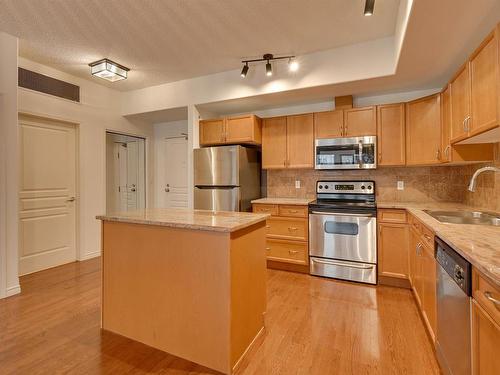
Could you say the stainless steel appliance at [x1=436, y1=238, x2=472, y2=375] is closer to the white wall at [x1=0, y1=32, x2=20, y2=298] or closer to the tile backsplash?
the tile backsplash

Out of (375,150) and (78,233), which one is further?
(78,233)

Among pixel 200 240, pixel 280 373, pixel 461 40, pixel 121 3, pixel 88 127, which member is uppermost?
pixel 121 3

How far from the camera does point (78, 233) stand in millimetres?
3869

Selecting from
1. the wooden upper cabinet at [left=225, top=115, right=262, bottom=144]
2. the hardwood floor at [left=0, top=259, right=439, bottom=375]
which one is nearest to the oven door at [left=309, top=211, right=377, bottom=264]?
the hardwood floor at [left=0, top=259, right=439, bottom=375]

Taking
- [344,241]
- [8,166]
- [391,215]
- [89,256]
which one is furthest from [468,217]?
[89,256]

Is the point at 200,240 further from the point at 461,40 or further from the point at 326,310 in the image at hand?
the point at 461,40

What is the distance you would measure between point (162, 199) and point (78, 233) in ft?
5.18

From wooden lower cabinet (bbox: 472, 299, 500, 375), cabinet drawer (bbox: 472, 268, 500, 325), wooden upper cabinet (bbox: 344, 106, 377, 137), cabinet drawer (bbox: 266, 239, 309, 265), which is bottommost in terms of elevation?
cabinet drawer (bbox: 266, 239, 309, 265)

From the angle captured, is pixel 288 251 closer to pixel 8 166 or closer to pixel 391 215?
pixel 391 215

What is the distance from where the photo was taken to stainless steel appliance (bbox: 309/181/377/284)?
2.95 meters

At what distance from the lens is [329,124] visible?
11.2 ft

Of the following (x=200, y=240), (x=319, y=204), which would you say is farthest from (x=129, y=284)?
(x=319, y=204)

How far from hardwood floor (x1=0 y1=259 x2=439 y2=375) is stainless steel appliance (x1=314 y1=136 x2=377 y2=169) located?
4.80 feet

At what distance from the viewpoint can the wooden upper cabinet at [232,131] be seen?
362 centimetres
